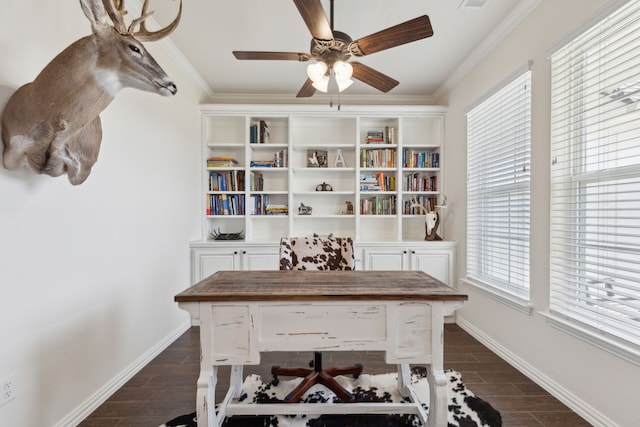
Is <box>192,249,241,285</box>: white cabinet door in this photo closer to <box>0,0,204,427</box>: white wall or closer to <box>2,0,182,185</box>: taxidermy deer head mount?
<box>0,0,204,427</box>: white wall

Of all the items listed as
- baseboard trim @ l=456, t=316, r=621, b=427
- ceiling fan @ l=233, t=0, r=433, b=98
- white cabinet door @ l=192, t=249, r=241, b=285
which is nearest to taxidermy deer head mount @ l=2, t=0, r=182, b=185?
ceiling fan @ l=233, t=0, r=433, b=98

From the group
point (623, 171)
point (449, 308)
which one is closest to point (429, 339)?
point (449, 308)

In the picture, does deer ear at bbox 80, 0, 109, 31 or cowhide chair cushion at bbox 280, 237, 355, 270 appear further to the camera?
cowhide chair cushion at bbox 280, 237, 355, 270

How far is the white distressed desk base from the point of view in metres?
1.32

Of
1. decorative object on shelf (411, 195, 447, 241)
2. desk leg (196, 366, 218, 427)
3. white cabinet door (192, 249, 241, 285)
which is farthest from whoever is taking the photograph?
decorative object on shelf (411, 195, 447, 241)

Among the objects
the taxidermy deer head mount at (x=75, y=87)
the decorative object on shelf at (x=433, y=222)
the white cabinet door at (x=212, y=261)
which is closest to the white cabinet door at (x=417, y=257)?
the decorative object on shelf at (x=433, y=222)

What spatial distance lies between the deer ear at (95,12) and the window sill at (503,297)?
305cm

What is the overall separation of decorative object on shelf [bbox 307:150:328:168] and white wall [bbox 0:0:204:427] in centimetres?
159

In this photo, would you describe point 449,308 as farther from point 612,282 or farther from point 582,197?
point 582,197

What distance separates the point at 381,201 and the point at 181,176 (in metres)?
2.33

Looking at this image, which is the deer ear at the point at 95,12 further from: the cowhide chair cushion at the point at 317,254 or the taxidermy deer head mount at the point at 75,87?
the cowhide chair cushion at the point at 317,254

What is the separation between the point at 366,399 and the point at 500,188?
6.56 ft

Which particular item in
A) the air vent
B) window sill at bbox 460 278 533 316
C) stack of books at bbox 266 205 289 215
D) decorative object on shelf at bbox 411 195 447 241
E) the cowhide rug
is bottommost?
the cowhide rug

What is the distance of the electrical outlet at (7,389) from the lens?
1.25 metres
